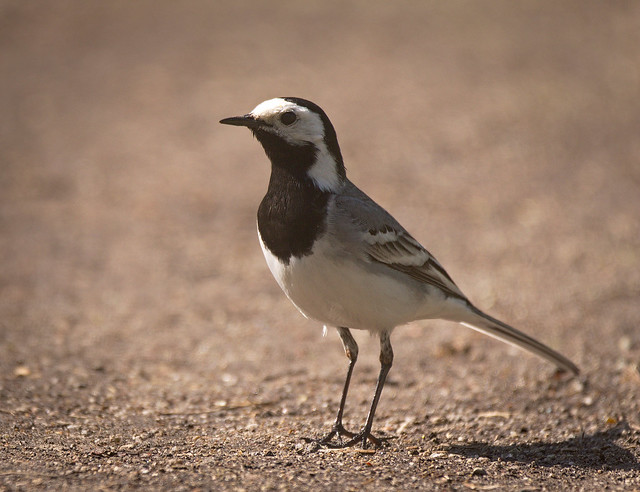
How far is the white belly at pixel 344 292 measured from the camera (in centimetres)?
527

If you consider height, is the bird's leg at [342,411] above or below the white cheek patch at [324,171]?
below

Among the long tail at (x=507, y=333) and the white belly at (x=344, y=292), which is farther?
the long tail at (x=507, y=333)

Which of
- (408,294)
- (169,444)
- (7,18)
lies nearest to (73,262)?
(169,444)

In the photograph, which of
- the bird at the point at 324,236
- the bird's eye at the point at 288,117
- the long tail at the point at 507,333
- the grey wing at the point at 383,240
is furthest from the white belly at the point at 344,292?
the bird's eye at the point at 288,117

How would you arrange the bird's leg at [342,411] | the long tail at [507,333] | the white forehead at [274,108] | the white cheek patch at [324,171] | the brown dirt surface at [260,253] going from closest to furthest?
the white forehead at [274,108], the white cheek patch at [324,171], the brown dirt surface at [260,253], the bird's leg at [342,411], the long tail at [507,333]

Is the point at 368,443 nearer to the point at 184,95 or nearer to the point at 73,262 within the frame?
the point at 73,262

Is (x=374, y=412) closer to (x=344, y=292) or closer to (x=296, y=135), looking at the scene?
(x=344, y=292)

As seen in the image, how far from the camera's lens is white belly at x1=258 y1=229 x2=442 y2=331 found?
527cm

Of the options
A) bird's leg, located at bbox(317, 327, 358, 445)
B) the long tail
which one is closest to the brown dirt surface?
bird's leg, located at bbox(317, 327, 358, 445)

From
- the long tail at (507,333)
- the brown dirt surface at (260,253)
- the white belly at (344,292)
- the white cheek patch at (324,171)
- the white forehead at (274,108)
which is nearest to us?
the white belly at (344,292)

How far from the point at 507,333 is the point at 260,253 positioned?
490 centimetres

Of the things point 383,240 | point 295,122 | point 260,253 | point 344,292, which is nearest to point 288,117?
point 295,122

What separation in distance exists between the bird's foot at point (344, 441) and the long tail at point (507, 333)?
4.14ft

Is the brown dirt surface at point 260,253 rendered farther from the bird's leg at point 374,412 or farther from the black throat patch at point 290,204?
the black throat patch at point 290,204
